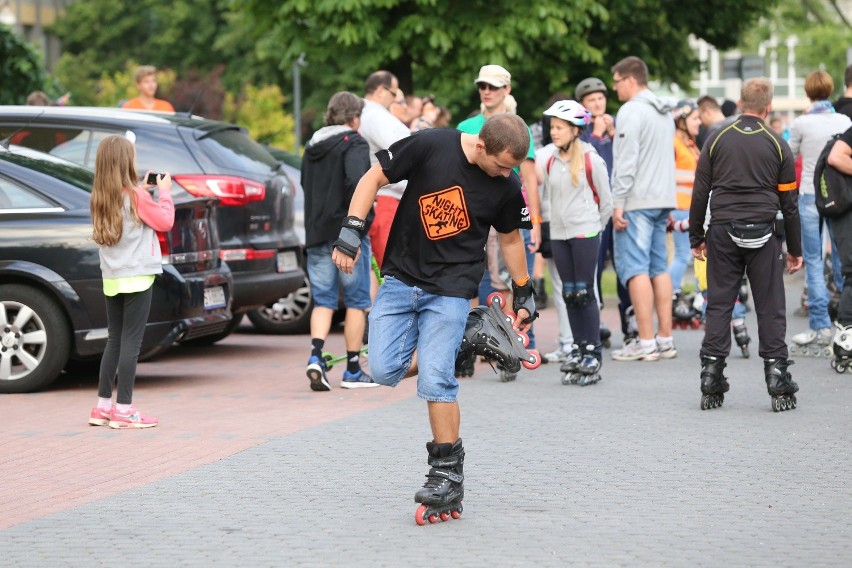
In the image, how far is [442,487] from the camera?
6219 mm

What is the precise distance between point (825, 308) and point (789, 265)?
284 cm

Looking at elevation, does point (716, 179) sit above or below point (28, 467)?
above

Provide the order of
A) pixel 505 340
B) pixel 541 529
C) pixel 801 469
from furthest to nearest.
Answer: pixel 801 469, pixel 505 340, pixel 541 529

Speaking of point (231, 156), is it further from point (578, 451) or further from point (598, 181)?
point (578, 451)

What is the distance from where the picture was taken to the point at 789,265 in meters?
9.55

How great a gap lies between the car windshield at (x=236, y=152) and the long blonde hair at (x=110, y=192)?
2.93m

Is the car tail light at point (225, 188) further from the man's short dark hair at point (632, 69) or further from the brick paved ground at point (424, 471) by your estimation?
the man's short dark hair at point (632, 69)

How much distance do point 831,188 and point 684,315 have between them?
3.46m

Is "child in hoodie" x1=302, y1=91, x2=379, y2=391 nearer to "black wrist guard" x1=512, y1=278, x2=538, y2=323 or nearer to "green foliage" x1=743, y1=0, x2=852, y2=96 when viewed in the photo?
"black wrist guard" x1=512, y1=278, x2=538, y2=323

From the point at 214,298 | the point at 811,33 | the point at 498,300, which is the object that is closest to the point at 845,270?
the point at 214,298

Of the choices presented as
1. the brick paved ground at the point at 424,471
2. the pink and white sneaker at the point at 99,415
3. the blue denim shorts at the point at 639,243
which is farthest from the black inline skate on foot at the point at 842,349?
the pink and white sneaker at the point at 99,415

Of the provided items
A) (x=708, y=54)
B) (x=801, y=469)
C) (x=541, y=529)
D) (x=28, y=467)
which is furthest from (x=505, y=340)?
(x=708, y=54)

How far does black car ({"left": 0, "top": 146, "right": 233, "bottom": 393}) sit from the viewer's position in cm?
1002

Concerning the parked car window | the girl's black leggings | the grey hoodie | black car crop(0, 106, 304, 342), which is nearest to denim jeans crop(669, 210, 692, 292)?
the grey hoodie
